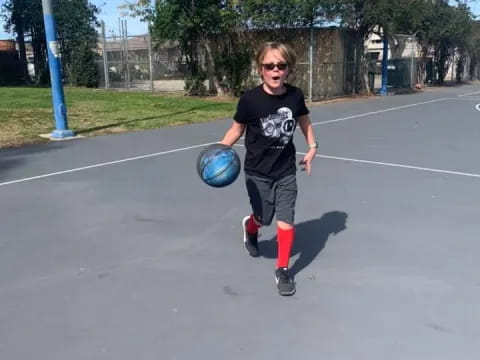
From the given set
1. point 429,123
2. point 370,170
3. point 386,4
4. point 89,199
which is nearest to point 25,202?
point 89,199

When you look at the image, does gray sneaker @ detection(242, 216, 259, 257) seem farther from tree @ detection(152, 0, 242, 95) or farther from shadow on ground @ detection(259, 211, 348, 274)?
tree @ detection(152, 0, 242, 95)

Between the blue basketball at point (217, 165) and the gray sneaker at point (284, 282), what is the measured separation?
80 cm

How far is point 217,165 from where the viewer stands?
3.83 metres

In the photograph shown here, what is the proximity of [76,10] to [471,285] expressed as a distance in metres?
32.0

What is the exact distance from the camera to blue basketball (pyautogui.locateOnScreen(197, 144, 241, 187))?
12.6 ft

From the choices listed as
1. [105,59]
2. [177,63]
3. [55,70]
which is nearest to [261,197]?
[55,70]

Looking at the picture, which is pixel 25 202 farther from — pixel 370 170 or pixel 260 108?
pixel 370 170

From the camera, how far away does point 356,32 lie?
22.2 m

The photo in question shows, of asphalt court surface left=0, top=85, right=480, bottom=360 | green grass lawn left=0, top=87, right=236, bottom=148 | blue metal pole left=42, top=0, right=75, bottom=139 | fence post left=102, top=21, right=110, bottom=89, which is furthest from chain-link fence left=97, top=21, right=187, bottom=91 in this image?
asphalt court surface left=0, top=85, right=480, bottom=360

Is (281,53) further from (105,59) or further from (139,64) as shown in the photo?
(105,59)

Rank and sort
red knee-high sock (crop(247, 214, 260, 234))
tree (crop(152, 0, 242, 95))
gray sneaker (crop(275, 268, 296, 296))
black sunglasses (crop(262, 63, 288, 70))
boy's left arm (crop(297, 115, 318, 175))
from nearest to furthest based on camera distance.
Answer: black sunglasses (crop(262, 63, 288, 70)) < gray sneaker (crop(275, 268, 296, 296)) < boy's left arm (crop(297, 115, 318, 175)) < red knee-high sock (crop(247, 214, 260, 234)) < tree (crop(152, 0, 242, 95))

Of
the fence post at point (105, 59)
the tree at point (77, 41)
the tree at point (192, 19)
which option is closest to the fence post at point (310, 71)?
the tree at point (192, 19)

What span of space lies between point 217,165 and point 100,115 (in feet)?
37.6

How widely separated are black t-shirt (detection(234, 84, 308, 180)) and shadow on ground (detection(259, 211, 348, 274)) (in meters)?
0.91
